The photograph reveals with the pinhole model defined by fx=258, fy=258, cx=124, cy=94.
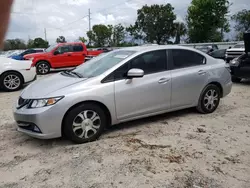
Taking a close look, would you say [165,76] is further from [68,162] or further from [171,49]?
[68,162]

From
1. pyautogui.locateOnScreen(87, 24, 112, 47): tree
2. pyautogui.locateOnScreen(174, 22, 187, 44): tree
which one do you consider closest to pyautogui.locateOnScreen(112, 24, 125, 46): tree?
pyautogui.locateOnScreen(87, 24, 112, 47): tree

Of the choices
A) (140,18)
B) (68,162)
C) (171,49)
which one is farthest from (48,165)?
(140,18)

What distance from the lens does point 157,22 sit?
171 ft

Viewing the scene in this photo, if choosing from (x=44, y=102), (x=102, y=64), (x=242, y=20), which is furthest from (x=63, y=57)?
(x=242, y=20)

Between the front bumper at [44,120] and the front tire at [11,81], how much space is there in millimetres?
5136

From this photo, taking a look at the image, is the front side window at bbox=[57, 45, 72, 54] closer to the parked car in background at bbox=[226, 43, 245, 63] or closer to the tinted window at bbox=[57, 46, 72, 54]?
the tinted window at bbox=[57, 46, 72, 54]

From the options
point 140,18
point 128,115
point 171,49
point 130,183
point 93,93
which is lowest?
Answer: point 130,183

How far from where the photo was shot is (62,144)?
3885 millimetres

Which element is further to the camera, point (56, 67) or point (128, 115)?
point (56, 67)

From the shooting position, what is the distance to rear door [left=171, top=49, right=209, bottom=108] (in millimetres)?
4707

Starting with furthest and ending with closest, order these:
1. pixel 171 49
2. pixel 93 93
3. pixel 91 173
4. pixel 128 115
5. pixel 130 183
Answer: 1. pixel 171 49
2. pixel 128 115
3. pixel 93 93
4. pixel 91 173
5. pixel 130 183

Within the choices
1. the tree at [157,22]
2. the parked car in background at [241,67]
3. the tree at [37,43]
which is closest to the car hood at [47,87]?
the parked car in background at [241,67]

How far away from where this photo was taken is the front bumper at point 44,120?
3568 mm

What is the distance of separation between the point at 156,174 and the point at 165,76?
81.0 inches
